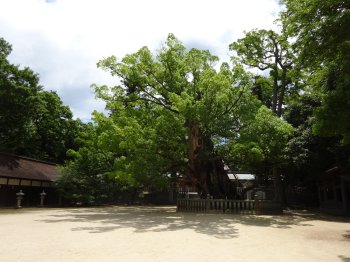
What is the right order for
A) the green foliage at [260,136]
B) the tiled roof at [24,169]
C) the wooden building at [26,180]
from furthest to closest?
the tiled roof at [24,169]
the wooden building at [26,180]
the green foliage at [260,136]

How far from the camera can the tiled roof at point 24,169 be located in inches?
862

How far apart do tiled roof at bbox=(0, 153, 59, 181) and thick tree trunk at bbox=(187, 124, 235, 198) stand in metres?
12.5

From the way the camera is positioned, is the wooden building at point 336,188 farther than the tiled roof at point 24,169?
No

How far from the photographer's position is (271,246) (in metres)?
8.18

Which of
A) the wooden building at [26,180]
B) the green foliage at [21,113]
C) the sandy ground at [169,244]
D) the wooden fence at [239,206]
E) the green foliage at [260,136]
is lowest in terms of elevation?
the sandy ground at [169,244]

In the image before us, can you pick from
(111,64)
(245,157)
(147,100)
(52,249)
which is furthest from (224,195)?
(52,249)

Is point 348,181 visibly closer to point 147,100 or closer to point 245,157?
point 245,157

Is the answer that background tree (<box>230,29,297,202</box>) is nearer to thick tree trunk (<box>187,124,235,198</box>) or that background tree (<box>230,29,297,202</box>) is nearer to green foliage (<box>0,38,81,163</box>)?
thick tree trunk (<box>187,124,235,198</box>)

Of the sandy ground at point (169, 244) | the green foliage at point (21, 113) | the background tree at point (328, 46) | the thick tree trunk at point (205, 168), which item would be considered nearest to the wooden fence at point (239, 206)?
the thick tree trunk at point (205, 168)

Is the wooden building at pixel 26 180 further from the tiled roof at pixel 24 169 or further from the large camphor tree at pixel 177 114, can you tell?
the large camphor tree at pixel 177 114

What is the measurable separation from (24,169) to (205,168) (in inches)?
556

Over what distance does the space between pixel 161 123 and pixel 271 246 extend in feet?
36.4

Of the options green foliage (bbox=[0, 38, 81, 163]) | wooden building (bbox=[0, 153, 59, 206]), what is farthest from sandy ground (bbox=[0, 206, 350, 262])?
green foliage (bbox=[0, 38, 81, 163])

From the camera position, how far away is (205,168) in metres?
20.4
